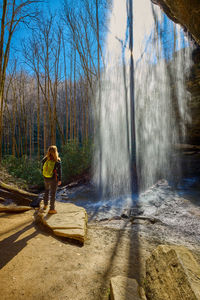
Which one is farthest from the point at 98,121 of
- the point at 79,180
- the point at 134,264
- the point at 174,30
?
the point at 134,264

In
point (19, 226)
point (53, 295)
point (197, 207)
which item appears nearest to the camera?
point (53, 295)

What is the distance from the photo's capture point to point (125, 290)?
1.21 metres

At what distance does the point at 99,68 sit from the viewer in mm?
7316

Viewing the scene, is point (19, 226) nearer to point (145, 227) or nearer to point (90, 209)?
point (145, 227)

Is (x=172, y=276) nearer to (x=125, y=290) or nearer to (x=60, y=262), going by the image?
(x=125, y=290)

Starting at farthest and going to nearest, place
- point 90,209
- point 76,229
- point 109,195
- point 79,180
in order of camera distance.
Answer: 1. point 79,180
2. point 109,195
3. point 90,209
4. point 76,229

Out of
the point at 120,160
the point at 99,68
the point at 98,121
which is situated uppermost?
the point at 99,68

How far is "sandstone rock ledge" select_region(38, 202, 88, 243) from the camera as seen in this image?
219 centimetres

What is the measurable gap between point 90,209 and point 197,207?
110 inches

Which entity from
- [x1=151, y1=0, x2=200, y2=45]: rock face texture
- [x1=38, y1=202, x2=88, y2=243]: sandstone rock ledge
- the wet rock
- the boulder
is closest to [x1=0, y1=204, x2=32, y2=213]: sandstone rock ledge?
the wet rock

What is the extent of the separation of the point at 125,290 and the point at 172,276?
38 cm

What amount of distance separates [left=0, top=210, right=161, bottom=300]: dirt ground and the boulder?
0.39ft

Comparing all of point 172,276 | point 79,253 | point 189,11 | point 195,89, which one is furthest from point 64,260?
point 195,89

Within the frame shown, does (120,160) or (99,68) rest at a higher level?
(99,68)
